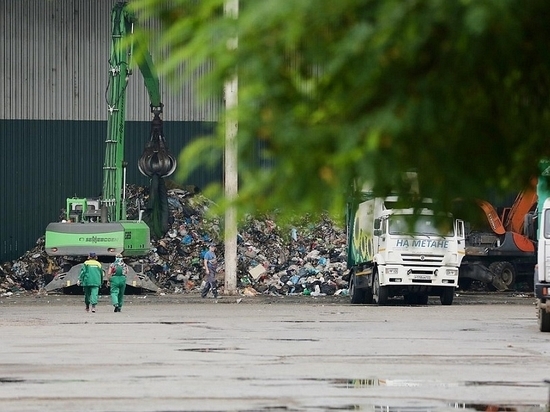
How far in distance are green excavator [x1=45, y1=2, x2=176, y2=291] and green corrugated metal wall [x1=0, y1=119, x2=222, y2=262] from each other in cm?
643

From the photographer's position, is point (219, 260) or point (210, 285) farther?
point (219, 260)

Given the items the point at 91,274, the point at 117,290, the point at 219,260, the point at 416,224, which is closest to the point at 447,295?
the point at 117,290

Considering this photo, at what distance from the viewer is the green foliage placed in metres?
5.71

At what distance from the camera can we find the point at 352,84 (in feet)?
19.5

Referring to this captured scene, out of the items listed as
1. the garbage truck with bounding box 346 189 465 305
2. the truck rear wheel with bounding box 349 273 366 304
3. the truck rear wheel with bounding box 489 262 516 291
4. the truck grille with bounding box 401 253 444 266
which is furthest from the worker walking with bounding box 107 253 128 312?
the truck rear wheel with bounding box 489 262 516 291

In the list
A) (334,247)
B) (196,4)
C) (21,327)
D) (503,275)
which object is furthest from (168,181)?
(196,4)

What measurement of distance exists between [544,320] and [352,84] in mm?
22482

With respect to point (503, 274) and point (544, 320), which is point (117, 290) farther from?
point (503, 274)

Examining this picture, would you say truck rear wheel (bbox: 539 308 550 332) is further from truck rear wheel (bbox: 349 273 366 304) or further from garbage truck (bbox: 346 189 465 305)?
truck rear wheel (bbox: 349 273 366 304)

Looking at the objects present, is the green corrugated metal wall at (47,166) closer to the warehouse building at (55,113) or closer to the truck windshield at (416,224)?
the warehouse building at (55,113)

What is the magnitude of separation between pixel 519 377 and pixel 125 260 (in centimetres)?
3375

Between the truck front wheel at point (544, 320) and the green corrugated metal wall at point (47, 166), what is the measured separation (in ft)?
108

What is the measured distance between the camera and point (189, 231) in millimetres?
58719

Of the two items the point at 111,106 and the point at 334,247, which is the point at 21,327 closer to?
the point at 111,106
